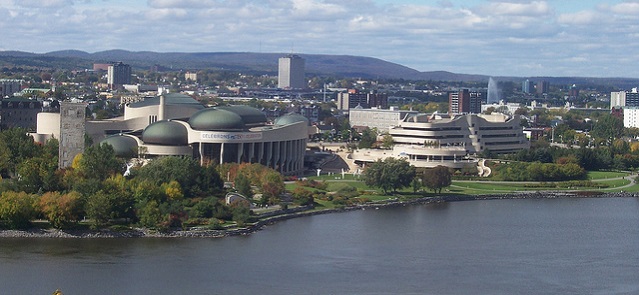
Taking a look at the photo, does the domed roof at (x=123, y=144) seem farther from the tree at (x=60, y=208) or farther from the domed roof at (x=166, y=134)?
the tree at (x=60, y=208)

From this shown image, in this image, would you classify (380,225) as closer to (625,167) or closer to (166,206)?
(166,206)

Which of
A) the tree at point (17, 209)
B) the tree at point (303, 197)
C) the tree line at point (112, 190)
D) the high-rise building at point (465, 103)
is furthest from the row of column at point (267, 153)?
the high-rise building at point (465, 103)

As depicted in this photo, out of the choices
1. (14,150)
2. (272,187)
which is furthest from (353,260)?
(14,150)

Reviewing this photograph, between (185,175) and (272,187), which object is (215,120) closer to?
(272,187)

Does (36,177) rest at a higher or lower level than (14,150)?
lower

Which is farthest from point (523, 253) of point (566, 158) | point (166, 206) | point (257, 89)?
point (257, 89)

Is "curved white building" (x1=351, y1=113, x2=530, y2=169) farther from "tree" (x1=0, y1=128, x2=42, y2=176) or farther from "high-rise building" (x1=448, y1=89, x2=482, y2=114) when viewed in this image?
"high-rise building" (x1=448, y1=89, x2=482, y2=114)

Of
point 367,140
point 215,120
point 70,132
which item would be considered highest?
point 215,120
